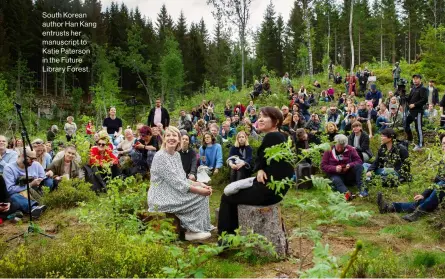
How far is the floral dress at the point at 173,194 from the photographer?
16.5 ft

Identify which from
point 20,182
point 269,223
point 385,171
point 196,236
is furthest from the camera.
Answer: point 385,171

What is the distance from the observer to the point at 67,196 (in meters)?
6.98

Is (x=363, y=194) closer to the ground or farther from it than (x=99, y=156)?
closer to the ground

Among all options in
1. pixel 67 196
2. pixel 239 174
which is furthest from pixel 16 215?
pixel 239 174

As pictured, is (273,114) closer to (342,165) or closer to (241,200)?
(241,200)

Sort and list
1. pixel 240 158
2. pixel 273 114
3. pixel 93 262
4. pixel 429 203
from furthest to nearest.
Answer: pixel 240 158
pixel 429 203
pixel 273 114
pixel 93 262

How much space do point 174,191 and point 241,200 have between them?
1.12 meters

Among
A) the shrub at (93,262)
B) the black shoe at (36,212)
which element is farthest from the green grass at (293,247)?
the black shoe at (36,212)

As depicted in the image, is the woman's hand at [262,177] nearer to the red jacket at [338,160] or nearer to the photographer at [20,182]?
the red jacket at [338,160]

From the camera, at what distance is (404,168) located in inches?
280

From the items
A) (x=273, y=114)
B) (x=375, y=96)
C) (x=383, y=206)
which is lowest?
(x=383, y=206)

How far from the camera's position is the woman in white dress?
502 centimetres

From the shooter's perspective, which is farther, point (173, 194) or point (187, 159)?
point (187, 159)

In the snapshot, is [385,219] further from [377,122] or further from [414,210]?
[377,122]
